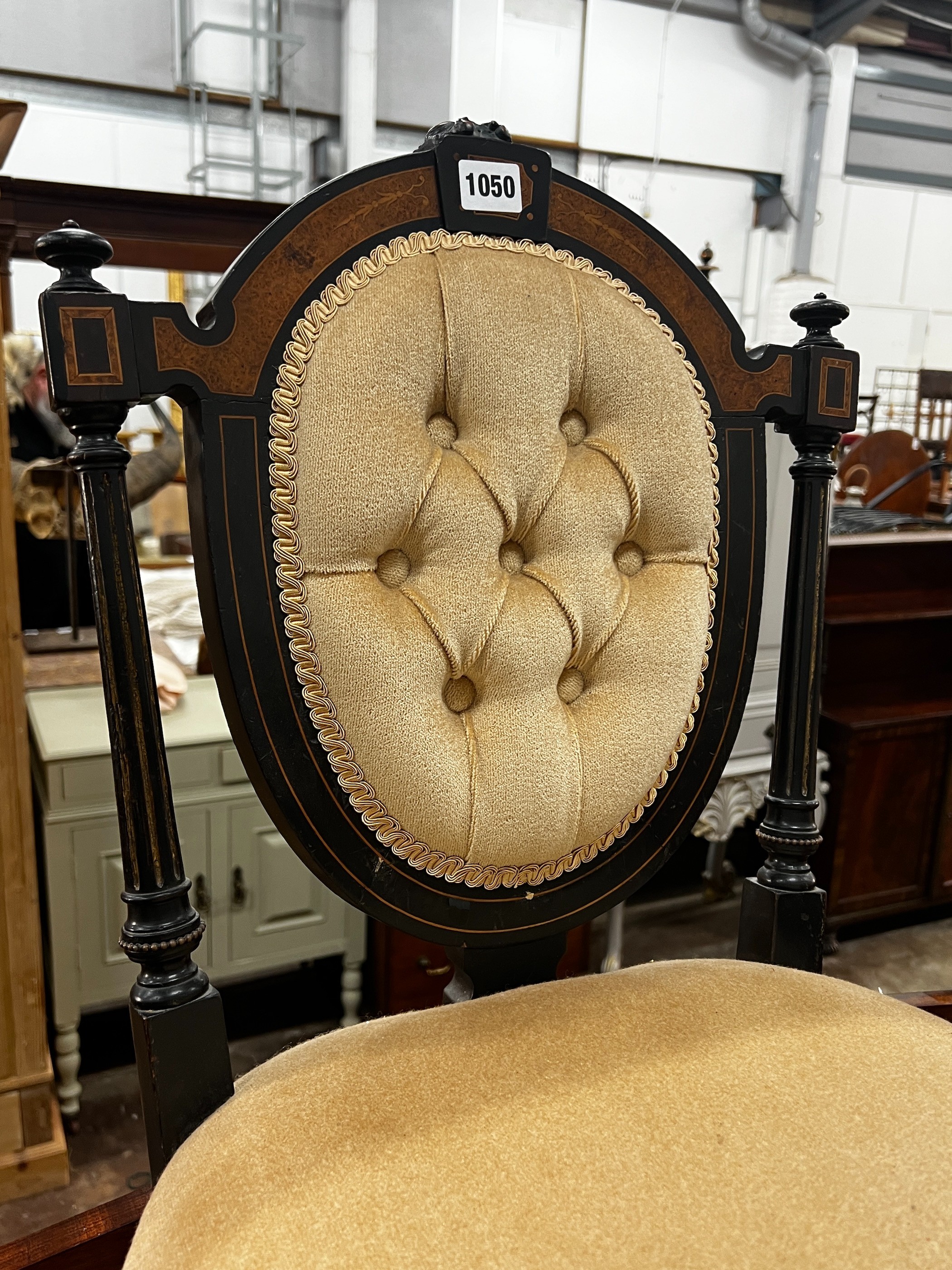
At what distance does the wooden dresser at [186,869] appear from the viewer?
1.34 m

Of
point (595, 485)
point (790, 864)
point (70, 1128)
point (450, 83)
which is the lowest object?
point (70, 1128)

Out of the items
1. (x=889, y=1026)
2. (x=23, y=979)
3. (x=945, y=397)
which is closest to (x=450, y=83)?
(x=945, y=397)

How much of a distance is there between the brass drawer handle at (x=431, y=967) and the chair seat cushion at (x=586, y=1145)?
0.99 m

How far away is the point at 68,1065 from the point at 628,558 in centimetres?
119

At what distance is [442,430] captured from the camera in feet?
1.89

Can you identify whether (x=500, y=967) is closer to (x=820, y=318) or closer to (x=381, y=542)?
(x=381, y=542)

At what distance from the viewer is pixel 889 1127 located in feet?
1.58

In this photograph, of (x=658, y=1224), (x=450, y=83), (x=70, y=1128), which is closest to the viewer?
(x=658, y=1224)

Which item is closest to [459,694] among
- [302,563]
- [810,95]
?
[302,563]

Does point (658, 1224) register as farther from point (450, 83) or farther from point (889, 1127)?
point (450, 83)

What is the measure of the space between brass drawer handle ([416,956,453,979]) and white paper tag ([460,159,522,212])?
3.98ft

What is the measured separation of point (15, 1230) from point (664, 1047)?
1.09m

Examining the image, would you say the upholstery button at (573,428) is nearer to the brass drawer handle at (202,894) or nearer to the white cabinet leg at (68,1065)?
the brass drawer handle at (202,894)

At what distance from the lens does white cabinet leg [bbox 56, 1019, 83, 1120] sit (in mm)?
1383
